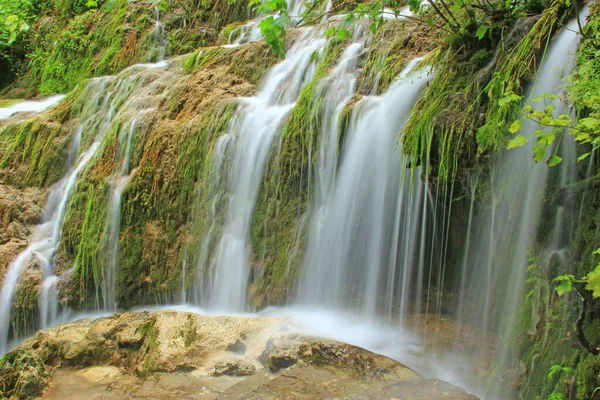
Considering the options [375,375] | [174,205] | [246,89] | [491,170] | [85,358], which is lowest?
[85,358]

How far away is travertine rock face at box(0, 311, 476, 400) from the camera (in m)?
3.39

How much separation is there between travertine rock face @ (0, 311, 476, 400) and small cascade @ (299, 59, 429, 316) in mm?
837

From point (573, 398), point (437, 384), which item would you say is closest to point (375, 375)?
point (437, 384)

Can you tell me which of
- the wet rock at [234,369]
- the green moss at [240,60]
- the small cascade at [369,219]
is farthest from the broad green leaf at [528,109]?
the green moss at [240,60]

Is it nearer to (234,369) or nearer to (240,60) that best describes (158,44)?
(240,60)

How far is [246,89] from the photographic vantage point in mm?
6977

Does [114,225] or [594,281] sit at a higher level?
[594,281]

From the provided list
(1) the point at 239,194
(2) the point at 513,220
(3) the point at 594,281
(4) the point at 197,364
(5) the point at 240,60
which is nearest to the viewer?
(3) the point at 594,281

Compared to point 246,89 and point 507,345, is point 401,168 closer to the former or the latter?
point 507,345

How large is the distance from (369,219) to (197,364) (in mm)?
1956

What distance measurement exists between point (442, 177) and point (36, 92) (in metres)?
11.5

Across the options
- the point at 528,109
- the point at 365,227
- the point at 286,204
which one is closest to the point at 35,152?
the point at 286,204

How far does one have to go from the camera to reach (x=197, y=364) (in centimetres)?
412

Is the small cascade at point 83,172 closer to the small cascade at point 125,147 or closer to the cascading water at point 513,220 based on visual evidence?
the small cascade at point 125,147
